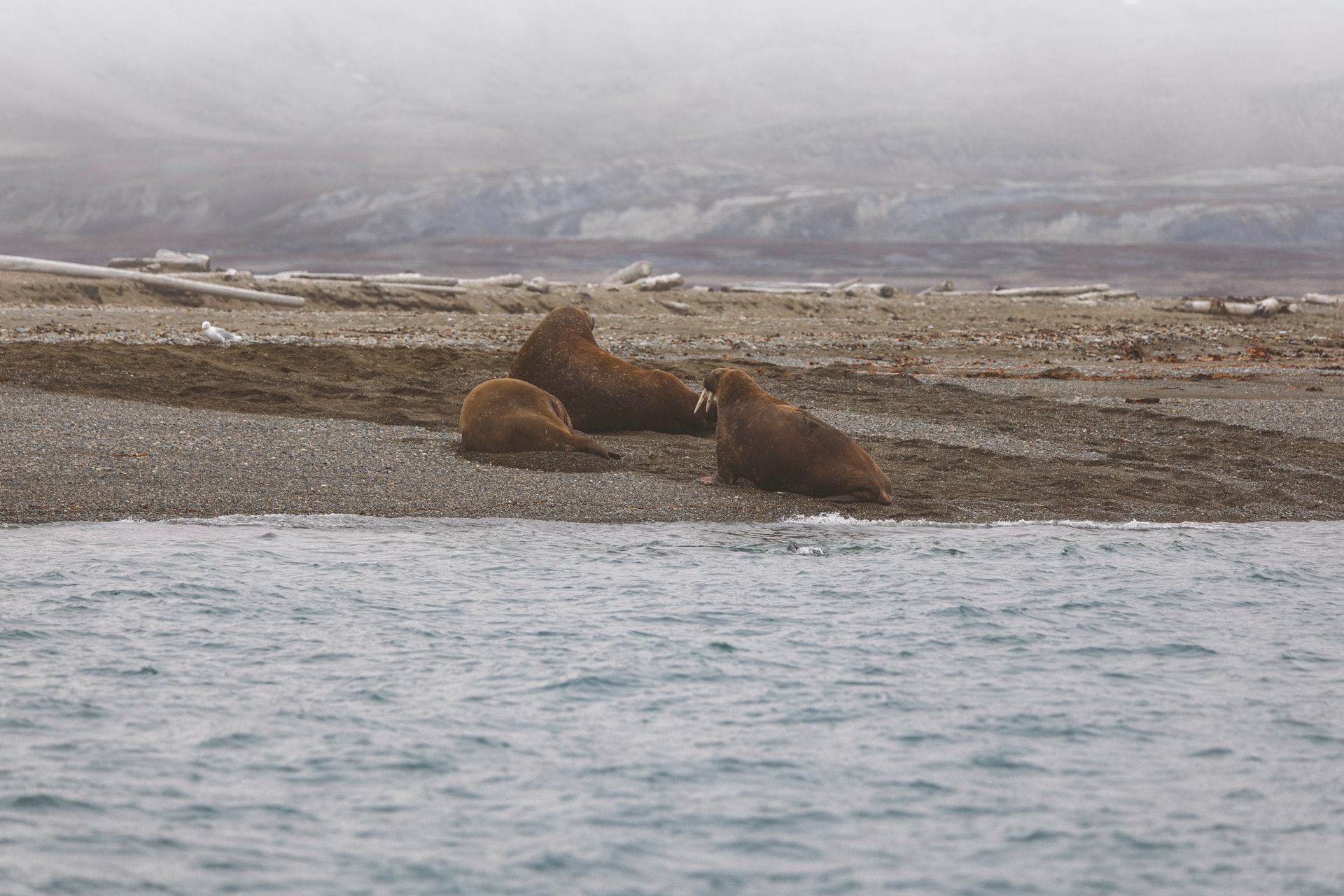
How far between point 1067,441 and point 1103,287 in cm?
3918

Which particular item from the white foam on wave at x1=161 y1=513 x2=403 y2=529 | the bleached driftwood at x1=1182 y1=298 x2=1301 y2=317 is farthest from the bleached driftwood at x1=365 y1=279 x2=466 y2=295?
the bleached driftwood at x1=1182 y1=298 x2=1301 y2=317

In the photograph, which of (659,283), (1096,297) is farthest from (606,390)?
(1096,297)

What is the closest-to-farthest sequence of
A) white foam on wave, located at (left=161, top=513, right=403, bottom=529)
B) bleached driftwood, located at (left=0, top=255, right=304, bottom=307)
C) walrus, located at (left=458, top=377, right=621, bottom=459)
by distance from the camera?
1. white foam on wave, located at (left=161, top=513, right=403, bottom=529)
2. walrus, located at (left=458, top=377, right=621, bottom=459)
3. bleached driftwood, located at (left=0, top=255, right=304, bottom=307)

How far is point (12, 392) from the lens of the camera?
47.1ft

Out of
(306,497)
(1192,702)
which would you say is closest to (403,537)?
(306,497)

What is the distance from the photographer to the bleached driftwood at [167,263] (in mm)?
38344

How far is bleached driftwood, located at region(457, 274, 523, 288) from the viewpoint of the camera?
37875 mm

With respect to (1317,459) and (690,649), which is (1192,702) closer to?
(690,649)

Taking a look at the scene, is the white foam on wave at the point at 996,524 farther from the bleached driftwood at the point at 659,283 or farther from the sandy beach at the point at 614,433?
the bleached driftwood at the point at 659,283

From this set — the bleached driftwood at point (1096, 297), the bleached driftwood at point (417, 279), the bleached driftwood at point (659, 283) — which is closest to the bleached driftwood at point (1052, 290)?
the bleached driftwood at point (1096, 297)

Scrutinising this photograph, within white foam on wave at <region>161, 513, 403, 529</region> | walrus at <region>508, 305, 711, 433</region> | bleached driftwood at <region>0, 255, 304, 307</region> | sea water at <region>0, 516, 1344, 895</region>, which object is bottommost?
sea water at <region>0, 516, 1344, 895</region>

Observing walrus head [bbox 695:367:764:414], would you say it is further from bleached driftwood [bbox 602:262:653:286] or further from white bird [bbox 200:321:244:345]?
bleached driftwood [bbox 602:262:653:286]

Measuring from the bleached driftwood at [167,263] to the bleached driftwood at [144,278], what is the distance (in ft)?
22.7

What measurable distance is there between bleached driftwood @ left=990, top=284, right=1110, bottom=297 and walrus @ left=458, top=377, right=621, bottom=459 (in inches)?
1553
